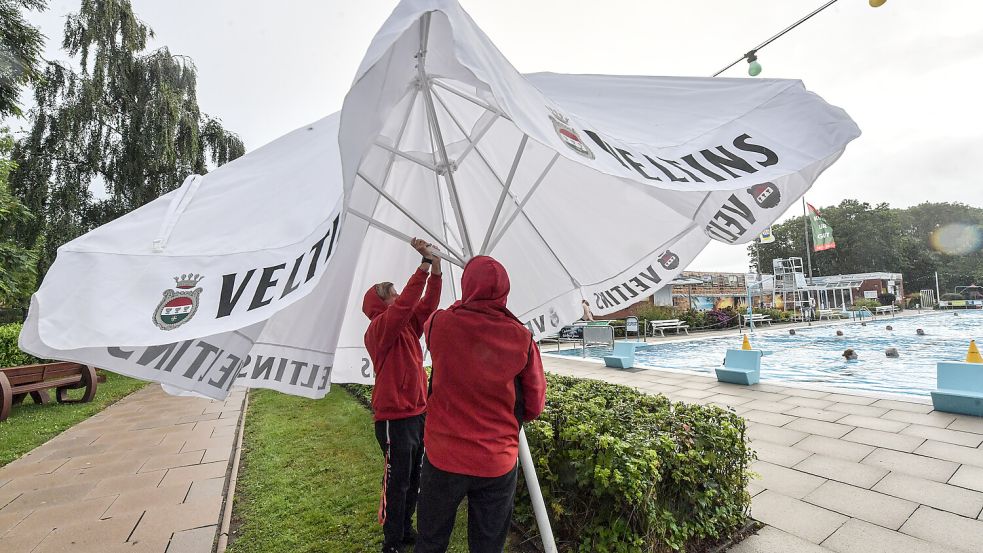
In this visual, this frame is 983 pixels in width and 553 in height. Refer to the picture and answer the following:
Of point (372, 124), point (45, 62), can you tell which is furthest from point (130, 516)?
point (45, 62)

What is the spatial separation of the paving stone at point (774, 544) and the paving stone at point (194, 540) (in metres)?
3.70

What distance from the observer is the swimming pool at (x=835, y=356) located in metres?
10.2

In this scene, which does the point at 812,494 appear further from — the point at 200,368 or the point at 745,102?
the point at 200,368

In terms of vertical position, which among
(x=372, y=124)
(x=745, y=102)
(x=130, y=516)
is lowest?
(x=130, y=516)

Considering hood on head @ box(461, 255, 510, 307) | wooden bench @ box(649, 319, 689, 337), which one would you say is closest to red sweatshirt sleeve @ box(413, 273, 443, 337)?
hood on head @ box(461, 255, 510, 307)

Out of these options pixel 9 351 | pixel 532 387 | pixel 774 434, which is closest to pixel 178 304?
pixel 532 387

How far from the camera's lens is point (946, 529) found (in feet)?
9.93

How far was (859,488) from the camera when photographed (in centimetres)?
370

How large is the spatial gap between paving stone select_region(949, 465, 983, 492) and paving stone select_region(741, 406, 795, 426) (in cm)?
178

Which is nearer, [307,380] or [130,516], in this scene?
[307,380]

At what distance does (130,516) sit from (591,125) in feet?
15.9

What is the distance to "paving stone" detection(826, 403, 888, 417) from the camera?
19.2 feet

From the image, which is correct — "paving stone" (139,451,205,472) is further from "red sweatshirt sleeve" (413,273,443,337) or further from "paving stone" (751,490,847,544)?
"paving stone" (751,490,847,544)

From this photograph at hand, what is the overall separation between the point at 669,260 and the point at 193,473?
521 cm
